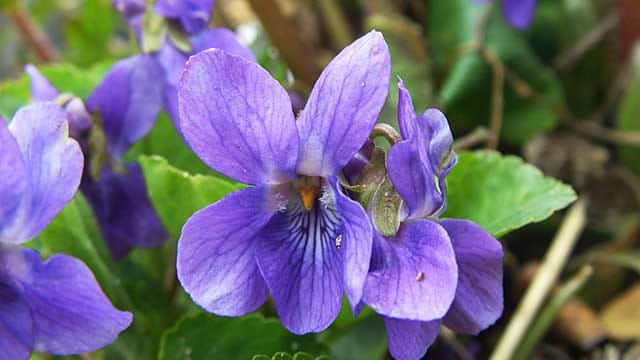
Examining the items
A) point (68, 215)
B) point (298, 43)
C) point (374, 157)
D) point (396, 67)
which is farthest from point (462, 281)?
point (396, 67)

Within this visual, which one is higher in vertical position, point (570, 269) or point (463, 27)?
point (463, 27)

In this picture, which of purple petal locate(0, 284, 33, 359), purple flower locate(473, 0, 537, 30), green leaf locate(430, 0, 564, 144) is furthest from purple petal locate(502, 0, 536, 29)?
purple petal locate(0, 284, 33, 359)

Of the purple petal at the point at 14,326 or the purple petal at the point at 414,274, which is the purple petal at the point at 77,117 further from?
the purple petal at the point at 414,274

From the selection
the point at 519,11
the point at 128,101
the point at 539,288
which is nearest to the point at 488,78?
the point at 519,11

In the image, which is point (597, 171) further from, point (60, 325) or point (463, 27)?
point (60, 325)

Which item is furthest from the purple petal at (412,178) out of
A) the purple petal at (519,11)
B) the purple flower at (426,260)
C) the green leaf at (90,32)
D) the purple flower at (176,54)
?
the green leaf at (90,32)

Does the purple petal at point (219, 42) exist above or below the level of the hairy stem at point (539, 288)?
above

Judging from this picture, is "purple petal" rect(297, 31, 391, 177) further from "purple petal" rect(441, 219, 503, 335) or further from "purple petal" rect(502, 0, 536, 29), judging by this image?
"purple petal" rect(502, 0, 536, 29)
